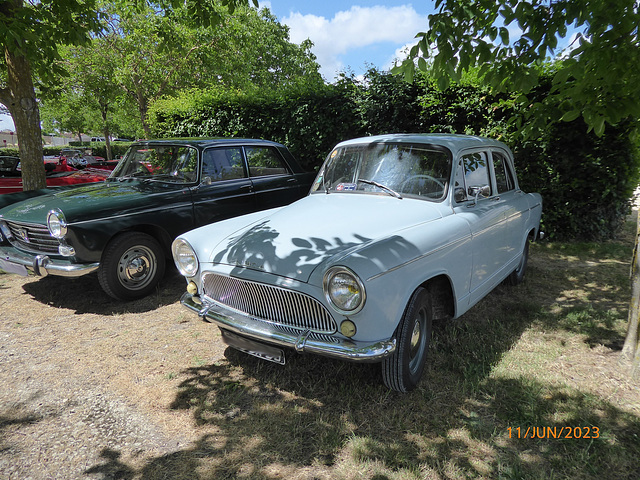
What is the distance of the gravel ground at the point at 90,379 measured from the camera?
8.22 ft

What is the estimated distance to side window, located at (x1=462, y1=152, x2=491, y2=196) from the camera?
3.83 meters

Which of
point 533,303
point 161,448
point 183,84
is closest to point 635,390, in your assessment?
point 533,303

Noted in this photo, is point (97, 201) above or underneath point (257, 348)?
above

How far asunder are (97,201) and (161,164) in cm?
114

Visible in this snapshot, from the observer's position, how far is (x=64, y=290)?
5.19 metres

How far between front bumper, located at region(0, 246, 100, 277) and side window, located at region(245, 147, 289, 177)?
250 cm

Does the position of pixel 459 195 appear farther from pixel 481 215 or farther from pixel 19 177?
pixel 19 177

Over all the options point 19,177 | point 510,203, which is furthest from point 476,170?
point 19,177

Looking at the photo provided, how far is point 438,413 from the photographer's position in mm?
2799

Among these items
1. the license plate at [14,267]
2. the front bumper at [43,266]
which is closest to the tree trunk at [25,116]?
the license plate at [14,267]

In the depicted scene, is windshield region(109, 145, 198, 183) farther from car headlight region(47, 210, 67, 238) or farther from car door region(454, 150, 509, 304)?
car door region(454, 150, 509, 304)

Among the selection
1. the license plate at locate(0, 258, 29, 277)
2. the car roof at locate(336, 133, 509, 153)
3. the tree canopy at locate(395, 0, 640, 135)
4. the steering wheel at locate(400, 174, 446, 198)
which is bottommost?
the license plate at locate(0, 258, 29, 277)
